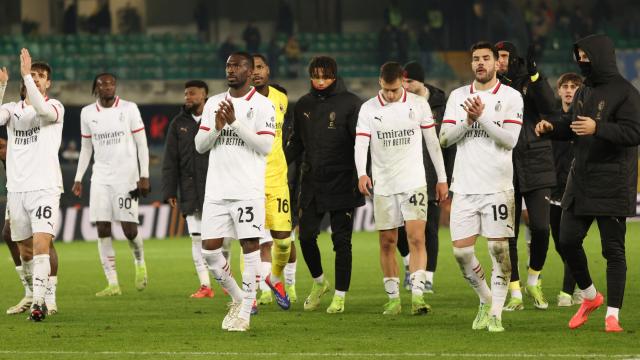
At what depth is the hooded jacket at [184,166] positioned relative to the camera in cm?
1414

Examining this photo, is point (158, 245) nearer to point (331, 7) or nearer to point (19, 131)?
point (19, 131)

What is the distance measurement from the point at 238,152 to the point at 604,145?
2.63m

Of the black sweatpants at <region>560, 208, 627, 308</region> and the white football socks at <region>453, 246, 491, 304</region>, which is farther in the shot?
the white football socks at <region>453, 246, 491, 304</region>

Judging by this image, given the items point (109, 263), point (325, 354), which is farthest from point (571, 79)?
point (109, 263)

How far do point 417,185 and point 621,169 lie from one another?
2.30 metres

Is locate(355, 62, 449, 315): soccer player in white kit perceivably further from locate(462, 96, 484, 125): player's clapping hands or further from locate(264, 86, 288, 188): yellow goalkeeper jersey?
locate(462, 96, 484, 125): player's clapping hands

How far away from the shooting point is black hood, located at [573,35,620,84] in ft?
31.9

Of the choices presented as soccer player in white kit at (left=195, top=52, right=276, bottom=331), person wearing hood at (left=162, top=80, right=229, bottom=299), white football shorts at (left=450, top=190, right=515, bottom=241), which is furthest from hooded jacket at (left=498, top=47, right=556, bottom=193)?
person wearing hood at (left=162, top=80, right=229, bottom=299)

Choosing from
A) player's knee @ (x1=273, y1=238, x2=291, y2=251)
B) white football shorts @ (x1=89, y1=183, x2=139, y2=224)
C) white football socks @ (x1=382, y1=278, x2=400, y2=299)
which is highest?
white football shorts @ (x1=89, y1=183, x2=139, y2=224)

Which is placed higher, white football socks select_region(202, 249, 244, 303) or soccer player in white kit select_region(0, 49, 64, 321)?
soccer player in white kit select_region(0, 49, 64, 321)

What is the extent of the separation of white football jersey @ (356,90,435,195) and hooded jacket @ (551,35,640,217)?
1.99 m

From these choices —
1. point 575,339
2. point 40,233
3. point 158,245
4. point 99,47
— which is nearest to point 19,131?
point 40,233

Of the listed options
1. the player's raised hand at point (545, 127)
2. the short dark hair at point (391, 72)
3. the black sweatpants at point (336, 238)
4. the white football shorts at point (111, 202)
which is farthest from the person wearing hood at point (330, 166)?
the white football shorts at point (111, 202)

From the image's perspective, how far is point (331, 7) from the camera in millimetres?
41000
